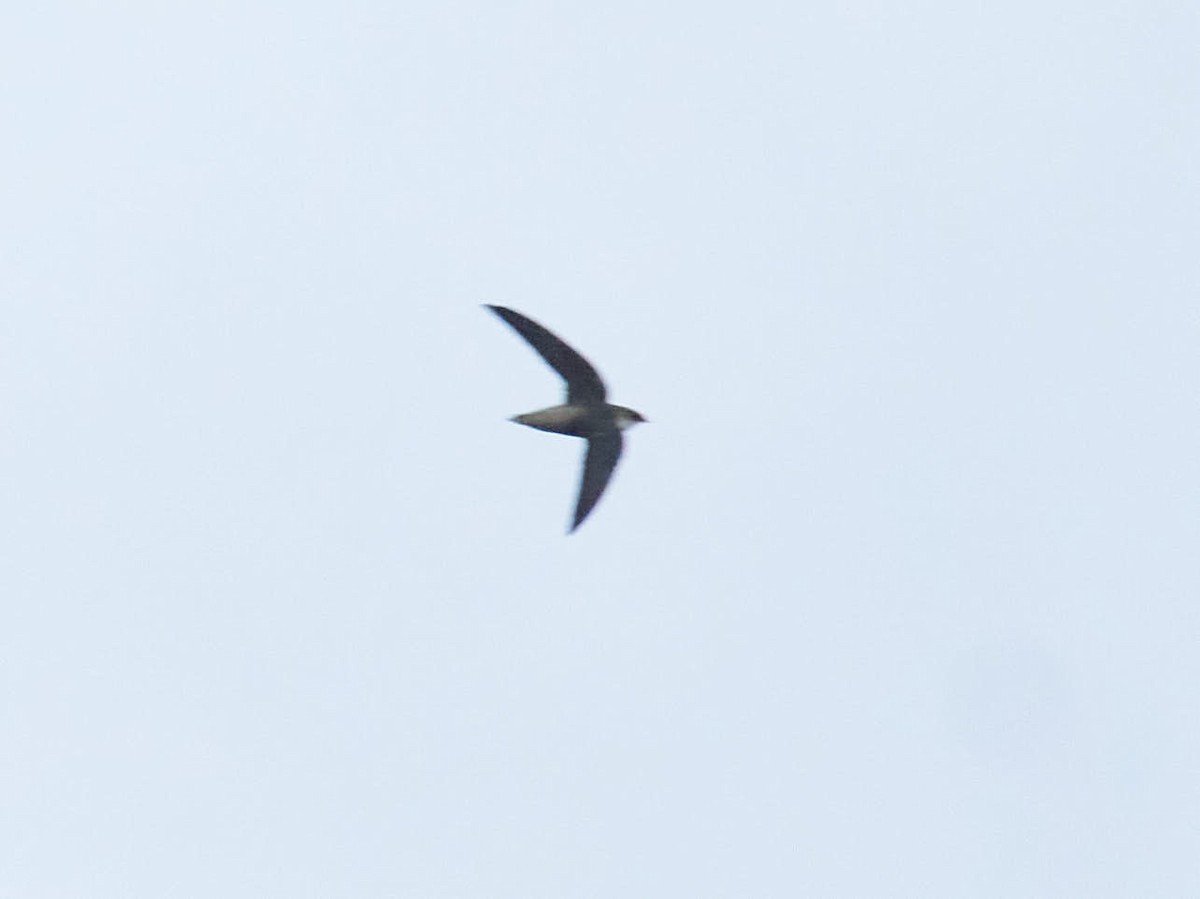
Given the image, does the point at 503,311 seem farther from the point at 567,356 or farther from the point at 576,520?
the point at 576,520

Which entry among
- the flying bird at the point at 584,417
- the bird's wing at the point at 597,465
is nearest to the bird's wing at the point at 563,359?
the flying bird at the point at 584,417

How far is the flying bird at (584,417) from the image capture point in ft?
141

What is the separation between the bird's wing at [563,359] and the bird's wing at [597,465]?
3.90 ft

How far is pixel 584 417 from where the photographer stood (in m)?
44.5

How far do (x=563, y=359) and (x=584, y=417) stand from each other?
188cm

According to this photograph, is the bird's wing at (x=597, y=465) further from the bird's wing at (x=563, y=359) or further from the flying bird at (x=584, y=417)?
the bird's wing at (x=563, y=359)

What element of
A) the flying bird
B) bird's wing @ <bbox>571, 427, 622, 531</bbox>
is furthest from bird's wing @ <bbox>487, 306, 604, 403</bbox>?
bird's wing @ <bbox>571, 427, 622, 531</bbox>

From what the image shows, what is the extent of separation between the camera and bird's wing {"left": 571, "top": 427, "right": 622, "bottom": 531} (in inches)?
1773

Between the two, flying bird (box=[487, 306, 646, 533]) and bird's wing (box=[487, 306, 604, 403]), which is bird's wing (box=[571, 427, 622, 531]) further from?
bird's wing (box=[487, 306, 604, 403])

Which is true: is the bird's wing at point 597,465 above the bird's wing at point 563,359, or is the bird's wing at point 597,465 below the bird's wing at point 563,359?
below

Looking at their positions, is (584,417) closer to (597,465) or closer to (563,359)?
(597,465)

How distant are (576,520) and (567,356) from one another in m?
3.71

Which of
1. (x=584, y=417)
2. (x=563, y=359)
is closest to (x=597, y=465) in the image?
(x=584, y=417)

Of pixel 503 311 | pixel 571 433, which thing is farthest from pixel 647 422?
pixel 503 311
